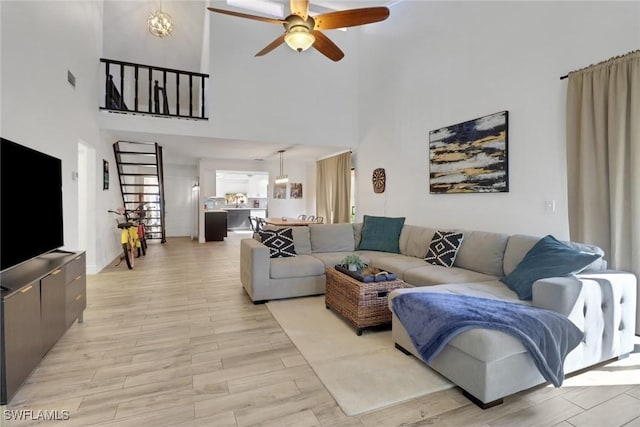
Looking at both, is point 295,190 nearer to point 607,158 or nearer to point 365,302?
point 365,302

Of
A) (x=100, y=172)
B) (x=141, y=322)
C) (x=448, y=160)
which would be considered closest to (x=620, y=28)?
(x=448, y=160)

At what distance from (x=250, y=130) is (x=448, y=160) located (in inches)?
141

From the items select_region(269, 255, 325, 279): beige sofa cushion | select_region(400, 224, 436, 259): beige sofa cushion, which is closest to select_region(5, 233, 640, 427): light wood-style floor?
select_region(269, 255, 325, 279): beige sofa cushion

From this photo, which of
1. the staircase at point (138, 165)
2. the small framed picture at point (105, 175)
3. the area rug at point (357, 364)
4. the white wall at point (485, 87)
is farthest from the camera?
the staircase at point (138, 165)

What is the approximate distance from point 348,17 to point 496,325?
2878 mm

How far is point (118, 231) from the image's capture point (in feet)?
21.6

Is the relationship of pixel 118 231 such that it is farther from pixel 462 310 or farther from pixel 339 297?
pixel 462 310

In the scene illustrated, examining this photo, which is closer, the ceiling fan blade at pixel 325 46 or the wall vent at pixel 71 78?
the ceiling fan blade at pixel 325 46

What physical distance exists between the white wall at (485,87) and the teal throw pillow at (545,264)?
31.5 inches

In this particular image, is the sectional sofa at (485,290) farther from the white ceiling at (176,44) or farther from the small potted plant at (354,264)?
the white ceiling at (176,44)

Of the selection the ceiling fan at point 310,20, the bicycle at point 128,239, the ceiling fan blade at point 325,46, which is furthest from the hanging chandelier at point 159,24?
the ceiling fan blade at point 325,46

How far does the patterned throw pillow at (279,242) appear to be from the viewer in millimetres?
4004

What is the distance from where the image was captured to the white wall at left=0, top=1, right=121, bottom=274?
2.69 m

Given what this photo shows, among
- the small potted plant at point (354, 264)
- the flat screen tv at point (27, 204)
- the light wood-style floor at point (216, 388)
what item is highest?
the flat screen tv at point (27, 204)
